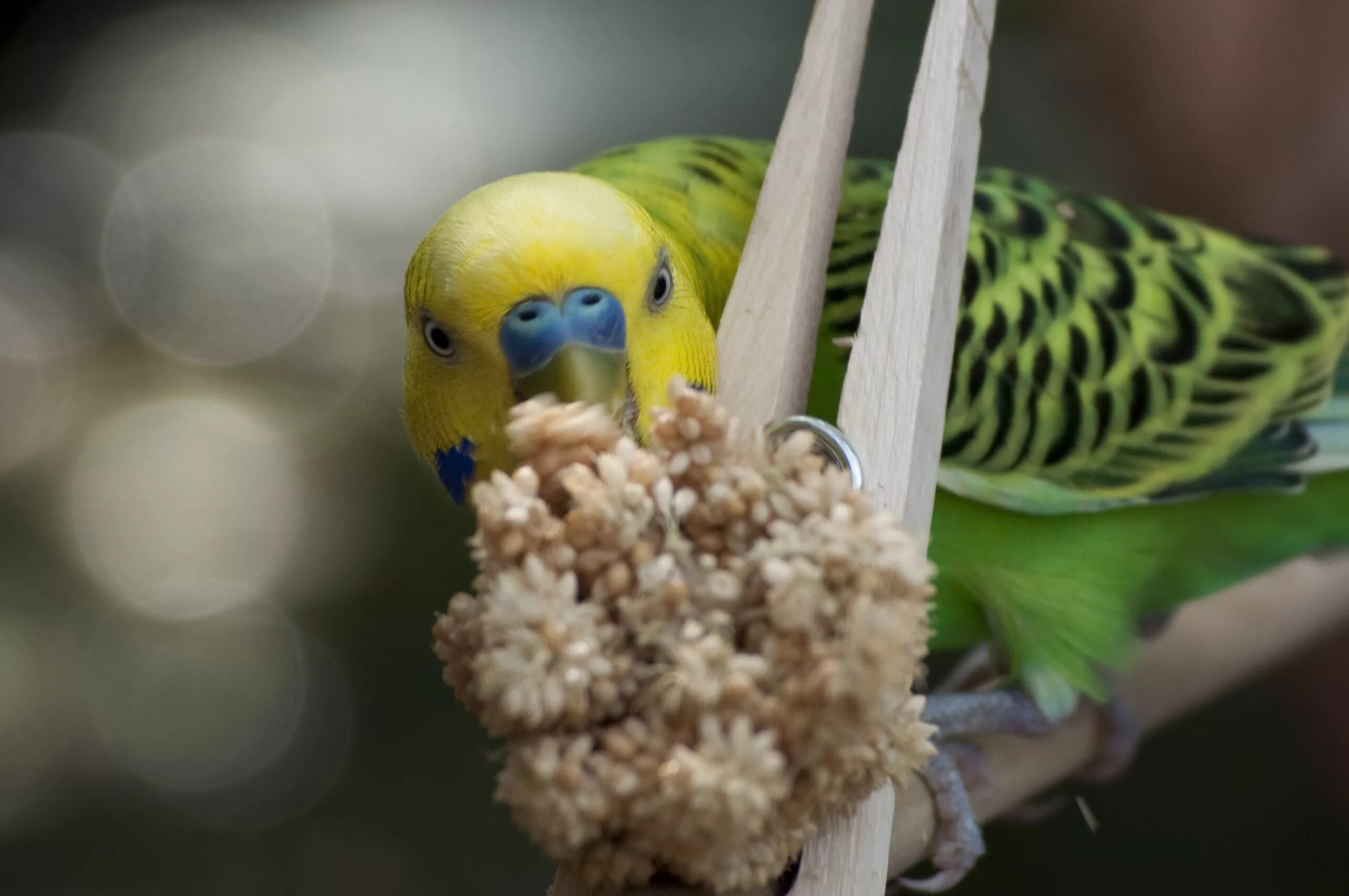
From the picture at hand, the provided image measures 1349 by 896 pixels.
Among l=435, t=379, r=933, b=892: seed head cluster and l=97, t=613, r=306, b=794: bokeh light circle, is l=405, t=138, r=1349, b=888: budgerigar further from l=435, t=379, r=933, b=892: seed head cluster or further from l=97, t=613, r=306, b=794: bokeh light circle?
l=97, t=613, r=306, b=794: bokeh light circle

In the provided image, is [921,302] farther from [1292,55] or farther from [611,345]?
[1292,55]

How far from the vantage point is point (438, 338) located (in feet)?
1.88

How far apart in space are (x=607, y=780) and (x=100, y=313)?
157cm

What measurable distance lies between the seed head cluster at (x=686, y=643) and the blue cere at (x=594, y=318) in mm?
112

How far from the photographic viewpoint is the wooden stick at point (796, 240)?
0.51 meters

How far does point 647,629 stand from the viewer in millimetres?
373

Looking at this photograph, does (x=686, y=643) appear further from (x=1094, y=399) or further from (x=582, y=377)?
(x=1094, y=399)

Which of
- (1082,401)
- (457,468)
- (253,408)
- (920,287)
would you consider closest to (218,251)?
(253,408)

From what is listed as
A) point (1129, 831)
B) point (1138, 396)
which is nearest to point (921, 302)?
point (1138, 396)

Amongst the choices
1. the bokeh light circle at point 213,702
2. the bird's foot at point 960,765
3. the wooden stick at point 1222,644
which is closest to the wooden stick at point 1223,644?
the wooden stick at point 1222,644

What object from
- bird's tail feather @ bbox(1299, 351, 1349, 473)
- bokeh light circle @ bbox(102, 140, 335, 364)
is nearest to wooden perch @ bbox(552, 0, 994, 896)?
bird's tail feather @ bbox(1299, 351, 1349, 473)

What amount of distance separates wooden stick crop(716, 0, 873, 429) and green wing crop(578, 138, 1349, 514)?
181 millimetres

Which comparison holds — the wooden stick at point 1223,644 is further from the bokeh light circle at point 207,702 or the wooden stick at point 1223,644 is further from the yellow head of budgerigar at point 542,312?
the bokeh light circle at point 207,702

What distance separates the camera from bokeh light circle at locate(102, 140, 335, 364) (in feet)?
5.13
